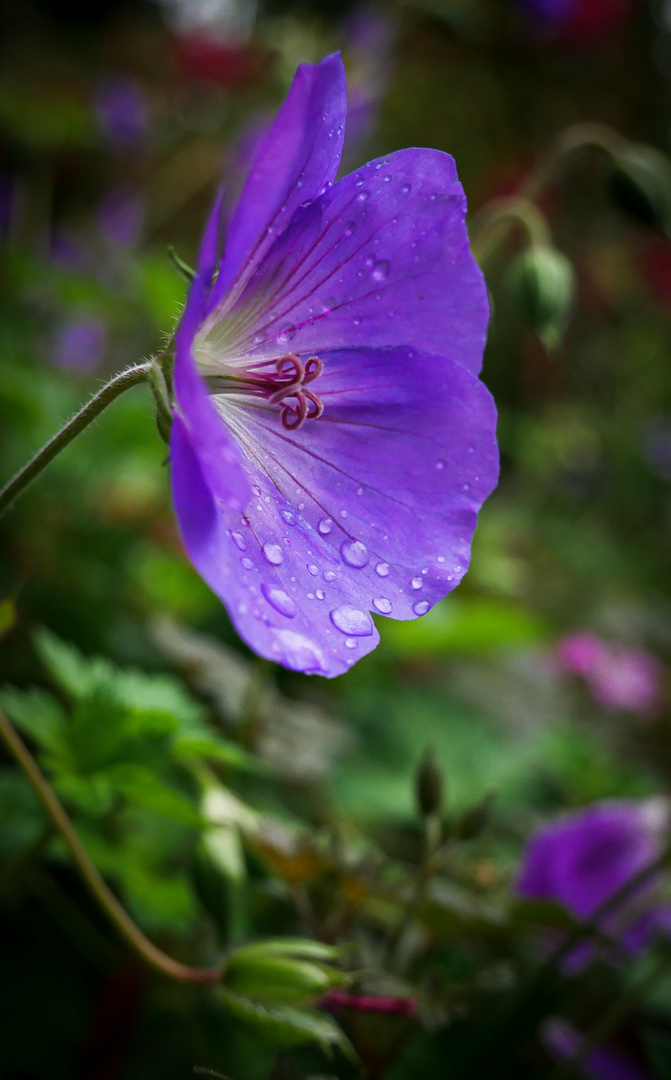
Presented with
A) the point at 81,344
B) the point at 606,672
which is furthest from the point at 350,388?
the point at 81,344

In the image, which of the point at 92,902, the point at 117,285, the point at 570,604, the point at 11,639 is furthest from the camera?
the point at 570,604

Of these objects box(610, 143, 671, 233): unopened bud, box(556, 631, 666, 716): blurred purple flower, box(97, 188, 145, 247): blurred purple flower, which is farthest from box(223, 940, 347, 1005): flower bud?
box(97, 188, 145, 247): blurred purple flower

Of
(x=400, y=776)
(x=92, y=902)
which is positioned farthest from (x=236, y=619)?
(x=400, y=776)

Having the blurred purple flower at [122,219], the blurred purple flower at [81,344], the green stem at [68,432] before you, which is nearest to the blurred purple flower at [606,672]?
the green stem at [68,432]

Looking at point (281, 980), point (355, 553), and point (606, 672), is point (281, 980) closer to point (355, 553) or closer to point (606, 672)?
point (355, 553)

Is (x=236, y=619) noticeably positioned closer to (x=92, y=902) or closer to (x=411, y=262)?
(x=411, y=262)
